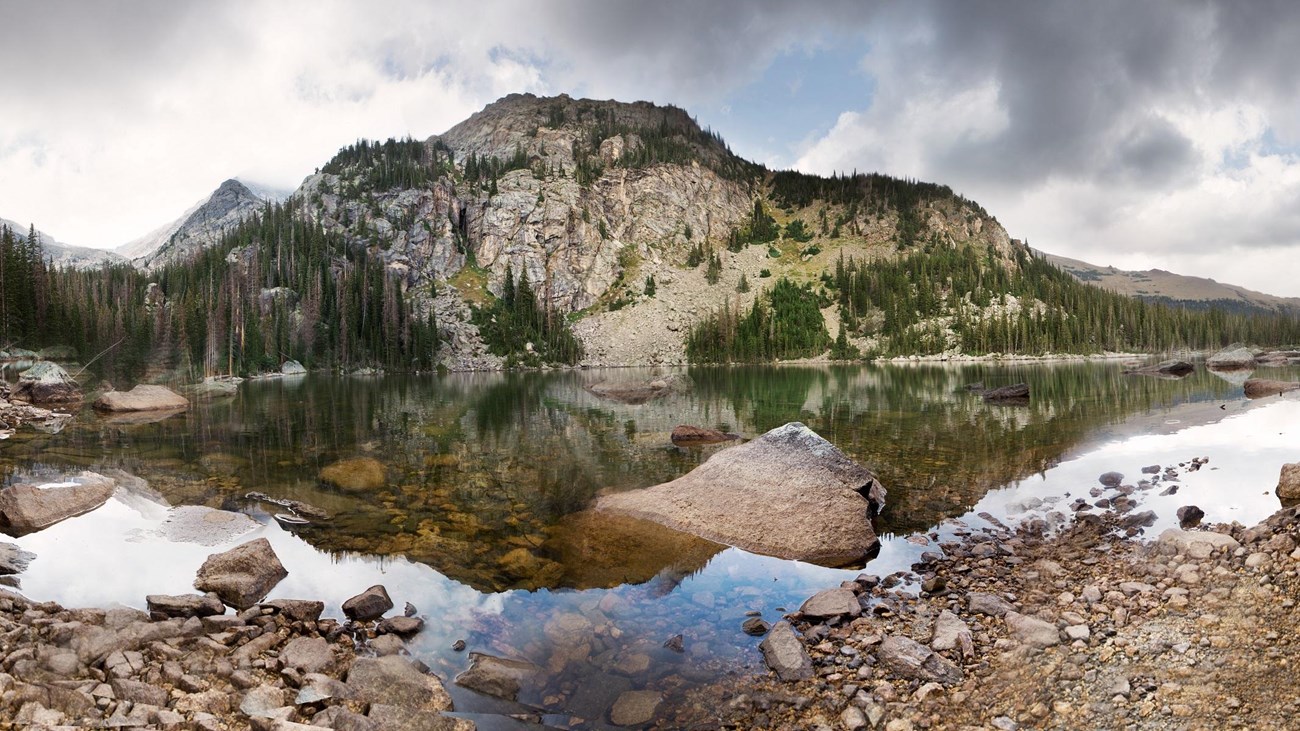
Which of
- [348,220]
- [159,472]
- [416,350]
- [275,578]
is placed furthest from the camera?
[348,220]

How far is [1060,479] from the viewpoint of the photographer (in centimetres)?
1658

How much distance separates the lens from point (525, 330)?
161625mm

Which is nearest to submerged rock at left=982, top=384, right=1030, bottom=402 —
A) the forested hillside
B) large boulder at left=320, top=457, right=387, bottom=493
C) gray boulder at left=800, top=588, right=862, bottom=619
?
gray boulder at left=800, top=588, right=862, bottom=619

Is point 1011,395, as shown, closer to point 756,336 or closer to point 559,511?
point 559,511

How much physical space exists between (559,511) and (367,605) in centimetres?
631

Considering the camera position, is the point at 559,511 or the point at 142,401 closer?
the point at 559,511

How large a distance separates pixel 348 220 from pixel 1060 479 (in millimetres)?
198137

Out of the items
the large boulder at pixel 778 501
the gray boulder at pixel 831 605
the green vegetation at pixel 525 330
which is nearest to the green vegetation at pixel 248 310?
the green vegetation at pixel 525 330

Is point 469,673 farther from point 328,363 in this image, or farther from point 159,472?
point 328,363

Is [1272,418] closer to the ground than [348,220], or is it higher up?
closer to the ground

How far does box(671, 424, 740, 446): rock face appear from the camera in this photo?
24.5 m

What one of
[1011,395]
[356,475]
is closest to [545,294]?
[1011,395]

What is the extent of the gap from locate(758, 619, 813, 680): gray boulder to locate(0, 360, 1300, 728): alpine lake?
0.78ft

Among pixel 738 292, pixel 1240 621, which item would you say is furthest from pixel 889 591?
pixel 738 292
